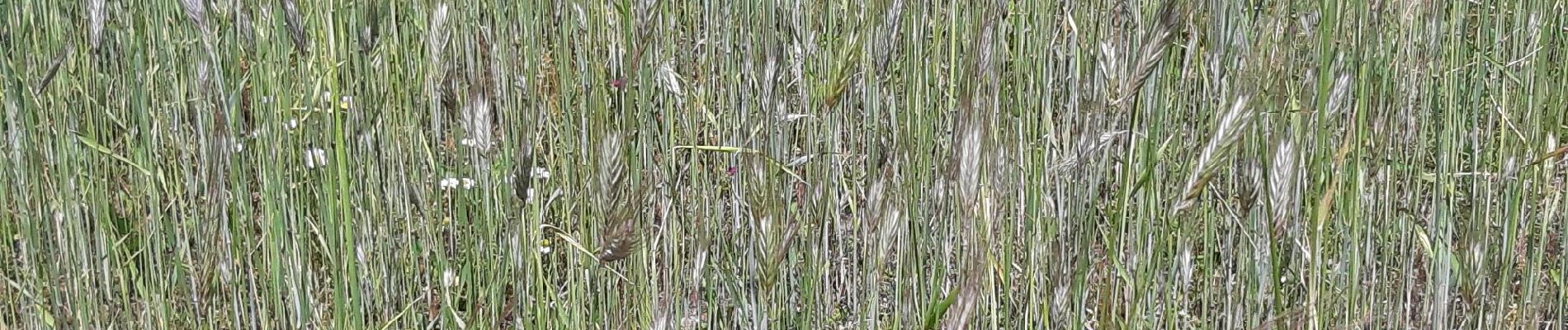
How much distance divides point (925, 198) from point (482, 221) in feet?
0.87

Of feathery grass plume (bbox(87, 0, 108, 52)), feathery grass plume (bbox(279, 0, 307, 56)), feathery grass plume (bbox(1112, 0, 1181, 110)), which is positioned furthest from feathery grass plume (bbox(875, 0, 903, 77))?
feathery grass plume (bbox(87, 0, 108, 52))

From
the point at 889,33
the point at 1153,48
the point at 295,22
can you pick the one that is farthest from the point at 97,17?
the point at 1153,48

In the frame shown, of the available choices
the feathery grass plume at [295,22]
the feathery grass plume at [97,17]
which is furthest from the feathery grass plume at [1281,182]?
the feathery grass plume at [97,17]

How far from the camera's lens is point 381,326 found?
0.86 m

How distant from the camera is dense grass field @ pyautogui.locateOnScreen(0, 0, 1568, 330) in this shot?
0.65 meters

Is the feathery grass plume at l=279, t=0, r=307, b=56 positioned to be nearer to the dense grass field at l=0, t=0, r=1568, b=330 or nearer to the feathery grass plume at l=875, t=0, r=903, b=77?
the dense grass field at l=0, t=0, r=1568, b=330

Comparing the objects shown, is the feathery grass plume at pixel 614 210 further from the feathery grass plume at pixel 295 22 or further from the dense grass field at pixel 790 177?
the feathery grass plume at pixel 295 22

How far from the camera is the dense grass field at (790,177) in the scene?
2.14ft

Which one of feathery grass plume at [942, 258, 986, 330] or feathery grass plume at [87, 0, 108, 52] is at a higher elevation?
feathery grass plume at [87, 0, 108, 52]

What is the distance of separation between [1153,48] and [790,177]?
476 millimetres

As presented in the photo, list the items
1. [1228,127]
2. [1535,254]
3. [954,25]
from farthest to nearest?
1. [954,25]
2. [1535,254]
3. [1228,127]

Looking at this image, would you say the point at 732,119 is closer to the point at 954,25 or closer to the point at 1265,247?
the point at 954,25

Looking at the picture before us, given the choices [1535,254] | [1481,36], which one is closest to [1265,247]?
[1535,254]

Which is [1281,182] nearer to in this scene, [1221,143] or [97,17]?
[1221,143]
